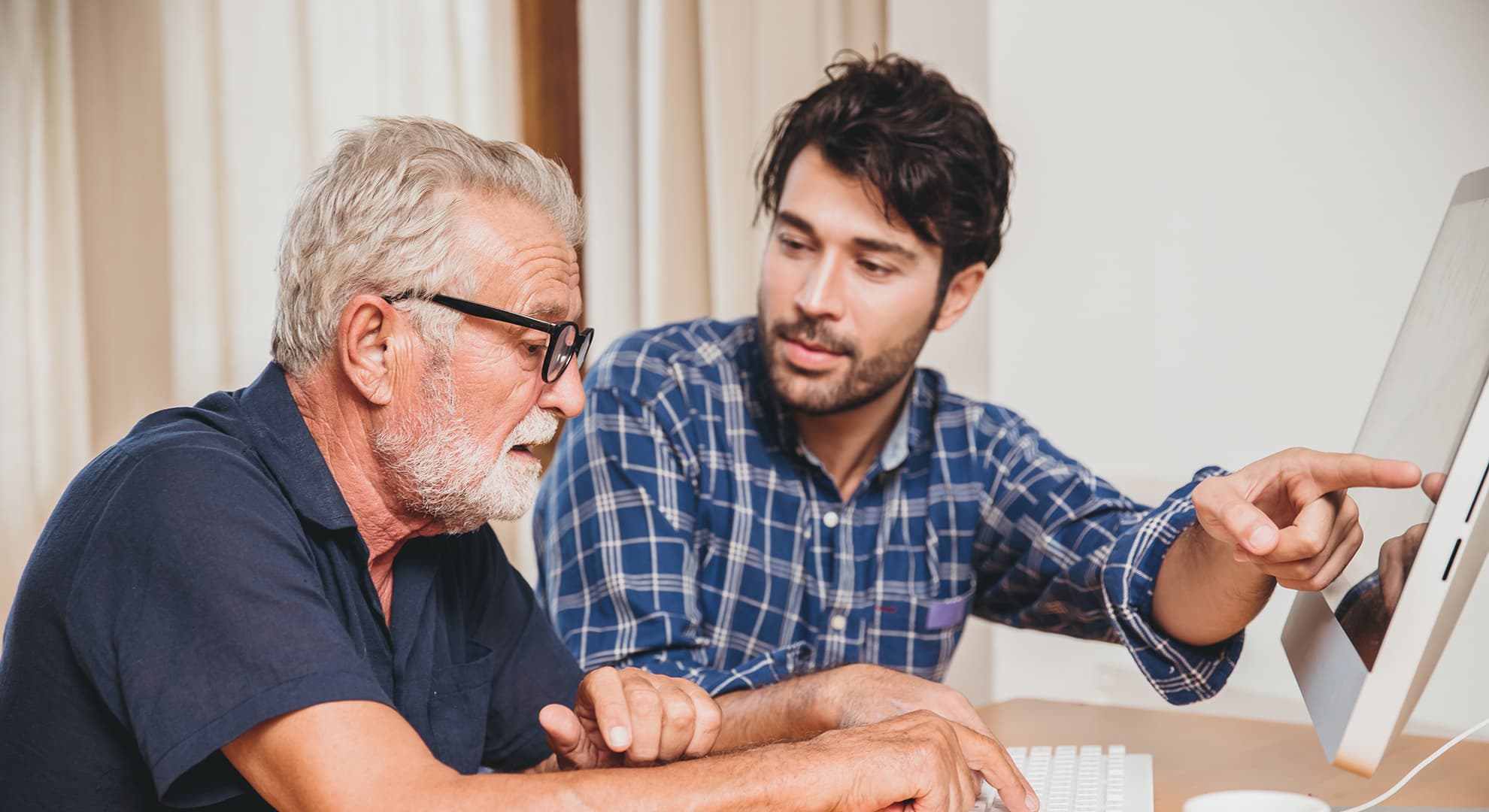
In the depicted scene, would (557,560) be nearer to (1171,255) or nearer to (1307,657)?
(1307,657)

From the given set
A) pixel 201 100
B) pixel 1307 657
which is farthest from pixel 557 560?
pixel 201 100

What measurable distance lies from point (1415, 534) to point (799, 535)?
974 mm

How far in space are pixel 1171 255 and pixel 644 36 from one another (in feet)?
3.97

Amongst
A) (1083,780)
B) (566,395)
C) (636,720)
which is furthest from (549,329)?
(1083,780)

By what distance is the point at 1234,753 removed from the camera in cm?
141

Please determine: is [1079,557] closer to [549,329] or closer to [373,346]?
[549,329]

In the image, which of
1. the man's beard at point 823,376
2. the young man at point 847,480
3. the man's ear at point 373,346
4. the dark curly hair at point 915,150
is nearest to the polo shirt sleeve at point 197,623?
the man's ear at point 373,346

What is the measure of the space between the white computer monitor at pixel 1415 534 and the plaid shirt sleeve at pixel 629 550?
2.21 ft

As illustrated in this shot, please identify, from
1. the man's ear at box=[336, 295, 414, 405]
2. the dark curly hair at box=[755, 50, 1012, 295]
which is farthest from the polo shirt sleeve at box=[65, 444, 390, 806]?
the dark curly hair at box=[755, 50, 1012, 295]

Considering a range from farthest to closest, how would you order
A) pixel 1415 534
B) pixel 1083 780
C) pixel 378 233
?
1. pixel 1083 780
2. pixel 378 233
3. pixel 1415 534

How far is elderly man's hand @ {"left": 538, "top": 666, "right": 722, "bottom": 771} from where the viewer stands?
1048 mm

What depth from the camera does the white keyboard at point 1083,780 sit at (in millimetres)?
1063

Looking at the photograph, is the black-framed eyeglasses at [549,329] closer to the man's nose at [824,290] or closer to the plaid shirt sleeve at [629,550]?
the plaid shirt sleeve at [629,550]

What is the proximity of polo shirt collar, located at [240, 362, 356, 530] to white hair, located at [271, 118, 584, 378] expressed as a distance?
0.04 metres
